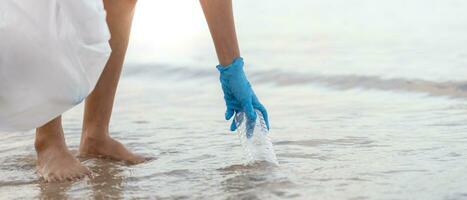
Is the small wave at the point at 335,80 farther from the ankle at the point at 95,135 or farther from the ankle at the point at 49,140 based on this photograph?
the ankle at the point at 49,140

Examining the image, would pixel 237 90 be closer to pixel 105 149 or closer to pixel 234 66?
pixel 234 66

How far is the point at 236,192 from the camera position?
9.36 feet

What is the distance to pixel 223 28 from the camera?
3.22 m

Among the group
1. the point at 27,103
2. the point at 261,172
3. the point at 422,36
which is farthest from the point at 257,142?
the point at 422,36

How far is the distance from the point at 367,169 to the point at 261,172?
32 cm

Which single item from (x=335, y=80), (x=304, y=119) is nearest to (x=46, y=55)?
(x=304, y=119)

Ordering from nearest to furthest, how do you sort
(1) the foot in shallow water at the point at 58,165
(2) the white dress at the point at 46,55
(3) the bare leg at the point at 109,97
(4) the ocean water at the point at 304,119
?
(2) the white dress at the point at 46,55 → (4) the ocean water at the point at 304,119 → (1) the foot in shallow water at the point at 58,165 → (3) the bare leg at the point at 109,97

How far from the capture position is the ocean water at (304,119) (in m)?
2.94

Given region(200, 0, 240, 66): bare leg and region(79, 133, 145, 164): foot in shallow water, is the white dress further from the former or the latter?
region(79, 133, 145, 164): foot in shallow water

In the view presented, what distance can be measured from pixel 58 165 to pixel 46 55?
589 mm

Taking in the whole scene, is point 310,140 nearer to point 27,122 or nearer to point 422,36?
point 27,122

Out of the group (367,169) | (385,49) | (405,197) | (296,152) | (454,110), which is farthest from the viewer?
(385,49)

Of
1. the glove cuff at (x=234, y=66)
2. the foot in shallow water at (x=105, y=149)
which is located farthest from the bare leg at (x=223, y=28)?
the foot in shallow water at (x=105, y=149)

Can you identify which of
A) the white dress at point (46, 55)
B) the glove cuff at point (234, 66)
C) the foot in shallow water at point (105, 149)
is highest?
the white dress at point (46, 55)
